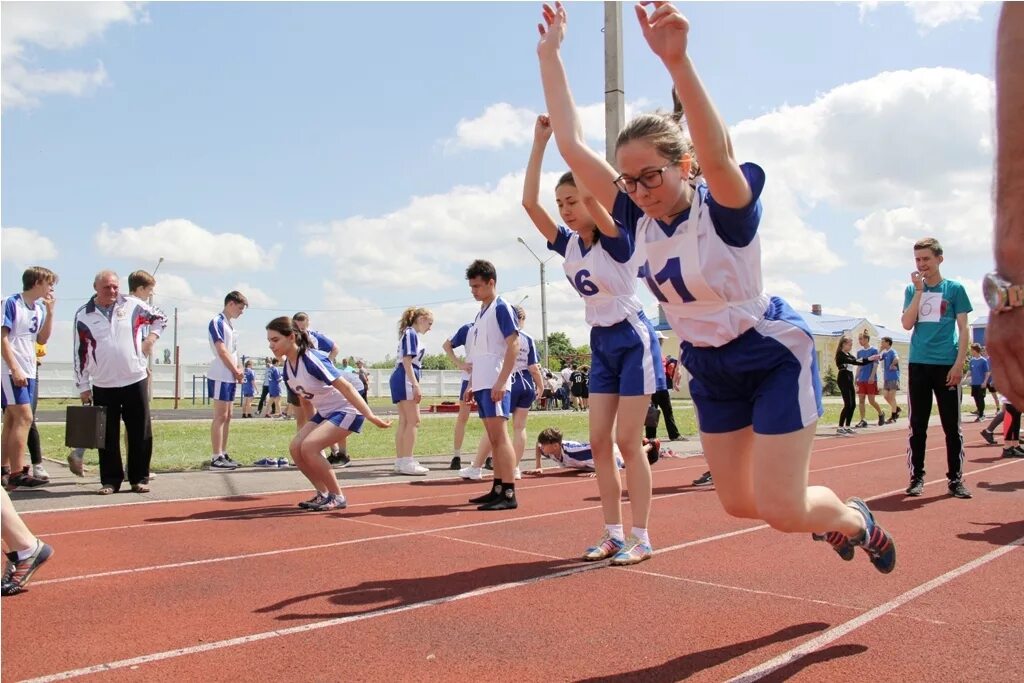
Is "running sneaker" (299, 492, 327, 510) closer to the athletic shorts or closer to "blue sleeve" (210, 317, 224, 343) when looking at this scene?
"blue sleeve" (210, 317, 224, 343)

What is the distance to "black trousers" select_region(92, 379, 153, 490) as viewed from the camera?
8.00 m

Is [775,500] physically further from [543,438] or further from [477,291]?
[543,438]

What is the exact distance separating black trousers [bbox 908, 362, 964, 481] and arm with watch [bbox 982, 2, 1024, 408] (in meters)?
6.16

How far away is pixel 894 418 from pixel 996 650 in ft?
63.3

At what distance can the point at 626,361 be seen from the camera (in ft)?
15.9

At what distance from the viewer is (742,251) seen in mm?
3086

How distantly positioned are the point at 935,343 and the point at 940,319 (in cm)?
21

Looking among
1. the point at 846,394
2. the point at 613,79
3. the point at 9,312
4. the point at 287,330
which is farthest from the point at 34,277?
the point at 846,394

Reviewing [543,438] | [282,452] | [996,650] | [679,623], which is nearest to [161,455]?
[282,452]

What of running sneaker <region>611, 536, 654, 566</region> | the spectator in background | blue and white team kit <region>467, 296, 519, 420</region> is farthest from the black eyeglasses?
the spectator in background

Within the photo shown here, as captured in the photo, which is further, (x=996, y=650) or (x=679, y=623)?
(x=679, y=623)

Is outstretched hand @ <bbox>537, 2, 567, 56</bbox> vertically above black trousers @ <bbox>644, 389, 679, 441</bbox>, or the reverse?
outstretched hand @ <bbox>537, 2, 567, 56</bbox>

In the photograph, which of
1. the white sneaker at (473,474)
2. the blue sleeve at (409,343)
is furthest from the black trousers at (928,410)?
the blue sleeve at (409,343)

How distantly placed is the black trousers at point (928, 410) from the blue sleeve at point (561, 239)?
152 inches
